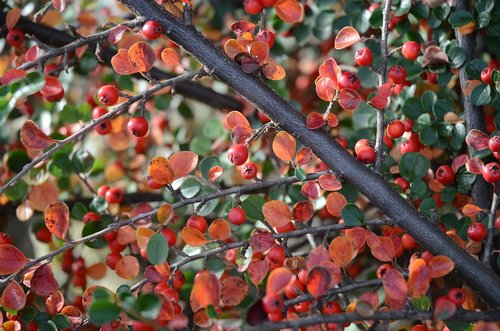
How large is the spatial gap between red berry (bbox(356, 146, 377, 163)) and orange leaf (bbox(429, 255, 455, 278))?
0.71 feet

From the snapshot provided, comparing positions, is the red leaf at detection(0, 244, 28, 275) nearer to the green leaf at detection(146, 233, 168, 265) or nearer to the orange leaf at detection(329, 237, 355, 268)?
the green leaf at detection(146, 233, 168, 265)

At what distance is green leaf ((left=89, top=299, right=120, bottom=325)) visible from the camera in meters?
0.74

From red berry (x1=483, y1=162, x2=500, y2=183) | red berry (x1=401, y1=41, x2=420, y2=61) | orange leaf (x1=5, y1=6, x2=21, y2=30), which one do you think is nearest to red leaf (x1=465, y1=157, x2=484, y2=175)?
red berry (x1=483, y1=162, x2=500, y2=183)

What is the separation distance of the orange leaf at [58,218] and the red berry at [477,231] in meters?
0.67

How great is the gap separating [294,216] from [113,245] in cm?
37

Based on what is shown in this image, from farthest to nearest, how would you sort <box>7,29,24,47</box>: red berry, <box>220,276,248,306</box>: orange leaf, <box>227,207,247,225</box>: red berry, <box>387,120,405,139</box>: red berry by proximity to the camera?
<box>7,29,24,47</box>: red berry
<box>387,120,405,139</box>: red berry
<box>227,207,247,225</box>: red berry
<box>220,276,248,306</box>: orange leaf

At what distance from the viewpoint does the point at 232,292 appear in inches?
34.6

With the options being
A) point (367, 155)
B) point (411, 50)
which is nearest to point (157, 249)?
point (367, 155)

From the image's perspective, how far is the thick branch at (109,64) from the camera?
1.33 m

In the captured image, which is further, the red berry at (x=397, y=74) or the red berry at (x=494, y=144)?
the red berry at (x=397, y=74)

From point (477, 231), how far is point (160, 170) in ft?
1.69

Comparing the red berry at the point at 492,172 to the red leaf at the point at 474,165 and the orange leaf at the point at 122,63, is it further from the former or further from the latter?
the orange leaf at the point at 122,63

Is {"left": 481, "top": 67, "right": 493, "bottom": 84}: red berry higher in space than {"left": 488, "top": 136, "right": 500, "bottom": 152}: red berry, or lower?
higher

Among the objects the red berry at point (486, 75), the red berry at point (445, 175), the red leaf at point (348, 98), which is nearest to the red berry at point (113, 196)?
the red leaf at point (348, 98)
